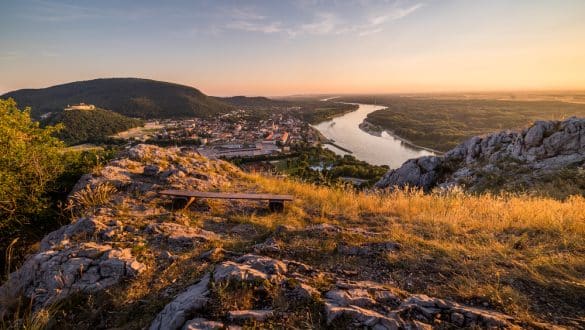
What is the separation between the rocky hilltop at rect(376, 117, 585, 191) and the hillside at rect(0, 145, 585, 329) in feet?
15.0

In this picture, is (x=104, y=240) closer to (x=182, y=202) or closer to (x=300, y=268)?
(x=182, y=202)

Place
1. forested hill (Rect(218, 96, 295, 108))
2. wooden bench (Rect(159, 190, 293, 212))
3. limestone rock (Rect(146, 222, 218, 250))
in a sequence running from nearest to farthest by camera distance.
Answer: limestone rock (Rect(146, 222, 218, 250)), wooden bench (Rect(159, 190, 293, 212)), forested hill (Rect(218, 96, 295, 108))

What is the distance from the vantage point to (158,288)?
3.04m

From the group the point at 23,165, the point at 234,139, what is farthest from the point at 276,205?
the point at 234,139

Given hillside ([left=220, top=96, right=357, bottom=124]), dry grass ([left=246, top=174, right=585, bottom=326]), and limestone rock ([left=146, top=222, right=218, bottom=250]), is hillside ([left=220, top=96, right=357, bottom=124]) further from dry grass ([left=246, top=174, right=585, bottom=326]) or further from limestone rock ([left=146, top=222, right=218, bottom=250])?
limestone rock ([left=146, top=222, right=218, bottom=250])

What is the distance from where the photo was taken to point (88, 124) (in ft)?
205

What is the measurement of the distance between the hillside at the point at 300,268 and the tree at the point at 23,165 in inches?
25.4

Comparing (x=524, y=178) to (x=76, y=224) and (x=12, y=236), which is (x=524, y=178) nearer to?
→ (x=76, y=224)

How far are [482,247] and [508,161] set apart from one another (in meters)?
10.1

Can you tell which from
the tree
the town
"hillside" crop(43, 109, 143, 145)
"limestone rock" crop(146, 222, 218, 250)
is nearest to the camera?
"limestone rock" crop(146, 222, 218, 250)

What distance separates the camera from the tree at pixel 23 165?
188 inches

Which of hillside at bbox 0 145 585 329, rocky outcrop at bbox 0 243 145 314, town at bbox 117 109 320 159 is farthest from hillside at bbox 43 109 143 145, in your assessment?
rocky outcrop at bbox 0 243 145 314

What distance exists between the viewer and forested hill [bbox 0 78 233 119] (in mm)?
95250

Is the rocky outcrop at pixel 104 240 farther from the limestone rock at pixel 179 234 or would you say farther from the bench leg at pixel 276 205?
the bench leg at pixel 276 205
